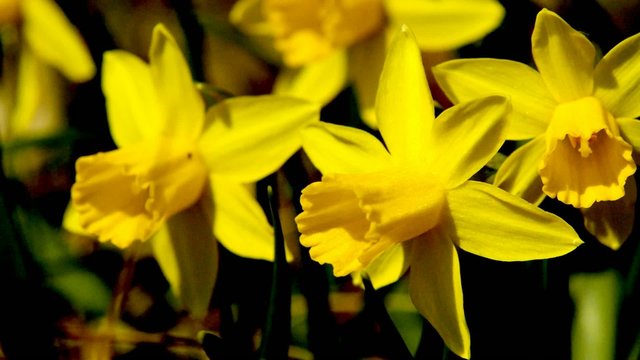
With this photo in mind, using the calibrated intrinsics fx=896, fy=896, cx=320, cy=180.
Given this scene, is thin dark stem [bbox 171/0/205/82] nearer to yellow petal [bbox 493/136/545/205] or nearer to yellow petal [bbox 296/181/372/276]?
yellow petal [bbox 296/181/372/276]

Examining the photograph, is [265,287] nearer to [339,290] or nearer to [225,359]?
[339,290]

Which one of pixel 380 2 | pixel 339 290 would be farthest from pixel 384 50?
pixel 339 290

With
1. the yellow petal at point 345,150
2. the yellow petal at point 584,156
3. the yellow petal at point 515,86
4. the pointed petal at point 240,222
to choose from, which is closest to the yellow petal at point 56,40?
the pointed petal at point 240,222

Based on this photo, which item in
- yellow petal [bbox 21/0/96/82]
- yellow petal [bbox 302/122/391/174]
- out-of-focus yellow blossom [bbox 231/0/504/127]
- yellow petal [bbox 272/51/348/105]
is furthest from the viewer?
yellow petal [bbox 21/0/96/82]

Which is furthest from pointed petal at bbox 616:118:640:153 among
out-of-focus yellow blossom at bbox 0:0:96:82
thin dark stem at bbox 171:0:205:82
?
out-of-focus yellow blossom at bbox 0:0:96:82

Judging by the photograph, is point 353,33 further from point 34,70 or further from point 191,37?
point 34,70

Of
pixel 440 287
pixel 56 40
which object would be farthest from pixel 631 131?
pixel 56 40
